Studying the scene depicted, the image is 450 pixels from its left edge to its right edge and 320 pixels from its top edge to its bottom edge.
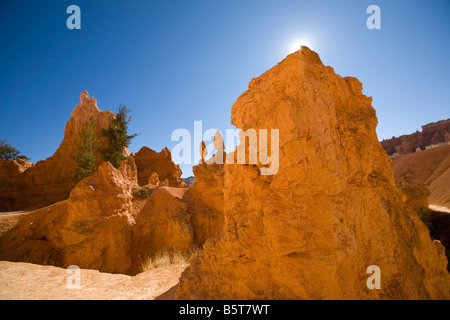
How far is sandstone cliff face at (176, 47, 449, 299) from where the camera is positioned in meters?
2.10

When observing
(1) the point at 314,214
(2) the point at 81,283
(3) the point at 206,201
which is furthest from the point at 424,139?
(2) the point at 81,283

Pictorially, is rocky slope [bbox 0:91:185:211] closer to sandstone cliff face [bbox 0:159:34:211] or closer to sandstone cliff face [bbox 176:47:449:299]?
sandstone cliff face [bbox 0:159:34:211]

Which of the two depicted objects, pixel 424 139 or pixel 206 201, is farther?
pixel 424 139

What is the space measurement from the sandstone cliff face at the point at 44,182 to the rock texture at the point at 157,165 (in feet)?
18.2

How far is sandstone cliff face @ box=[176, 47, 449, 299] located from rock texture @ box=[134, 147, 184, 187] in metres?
17.8

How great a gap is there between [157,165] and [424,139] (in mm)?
65321

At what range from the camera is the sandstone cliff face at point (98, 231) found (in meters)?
7.60

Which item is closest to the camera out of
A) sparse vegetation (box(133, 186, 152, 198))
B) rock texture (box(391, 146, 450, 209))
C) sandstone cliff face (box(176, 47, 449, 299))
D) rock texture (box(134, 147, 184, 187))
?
sandstone cliff face (box(176, 47, 449, 299))

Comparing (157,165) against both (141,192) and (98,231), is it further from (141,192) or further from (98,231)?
(98,231)

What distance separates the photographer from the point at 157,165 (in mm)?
20766

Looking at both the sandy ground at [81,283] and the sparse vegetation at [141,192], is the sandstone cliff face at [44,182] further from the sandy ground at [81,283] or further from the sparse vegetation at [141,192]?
the sandy ground at [81,283]

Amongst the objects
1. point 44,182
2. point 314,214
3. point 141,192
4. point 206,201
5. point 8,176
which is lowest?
point 206,201

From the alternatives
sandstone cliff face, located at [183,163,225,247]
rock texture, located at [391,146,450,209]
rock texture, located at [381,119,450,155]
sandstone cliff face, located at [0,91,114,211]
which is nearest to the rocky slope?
sandstone cliff face, located at [0,91,114,211]
